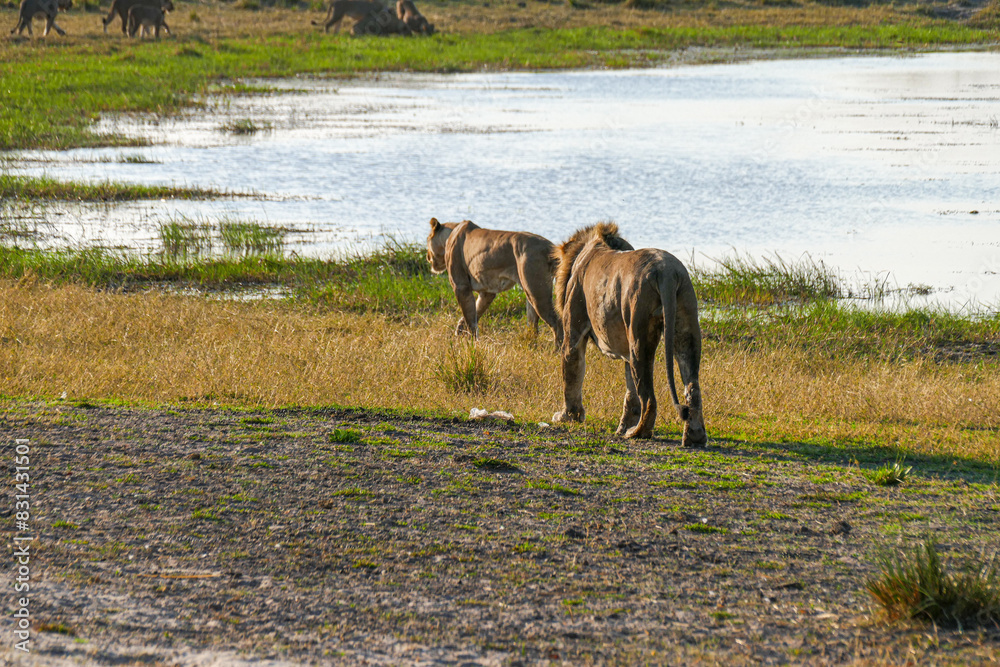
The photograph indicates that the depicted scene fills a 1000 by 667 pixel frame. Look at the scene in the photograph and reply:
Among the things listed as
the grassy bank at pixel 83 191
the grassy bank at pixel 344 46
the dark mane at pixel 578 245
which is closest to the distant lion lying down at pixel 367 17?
the grassy bank at pixel 344 46

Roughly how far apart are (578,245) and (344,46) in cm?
4205

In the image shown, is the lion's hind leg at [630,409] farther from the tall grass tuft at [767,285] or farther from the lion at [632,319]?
the tall grass tuft at [767,285]

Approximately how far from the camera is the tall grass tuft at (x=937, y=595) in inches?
170

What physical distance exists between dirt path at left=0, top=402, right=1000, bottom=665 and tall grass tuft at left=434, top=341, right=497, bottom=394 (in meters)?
1.85

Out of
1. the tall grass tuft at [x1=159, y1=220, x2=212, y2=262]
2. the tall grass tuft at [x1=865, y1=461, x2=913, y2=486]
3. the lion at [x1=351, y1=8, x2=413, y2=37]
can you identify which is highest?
the lion at [x1=351, y1=8, x2=413, y2=37]

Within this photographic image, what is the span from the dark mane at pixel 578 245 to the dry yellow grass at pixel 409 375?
1060 mm

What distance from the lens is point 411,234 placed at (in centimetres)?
1761

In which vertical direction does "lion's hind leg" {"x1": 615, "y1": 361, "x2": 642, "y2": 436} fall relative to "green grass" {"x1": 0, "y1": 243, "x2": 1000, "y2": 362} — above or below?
above

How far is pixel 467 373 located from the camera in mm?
9523

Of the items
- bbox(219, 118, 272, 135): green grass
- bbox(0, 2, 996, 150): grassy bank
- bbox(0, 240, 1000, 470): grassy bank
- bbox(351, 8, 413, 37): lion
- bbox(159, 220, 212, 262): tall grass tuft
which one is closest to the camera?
bbox(0, 240, 1000, 470): grassy bank

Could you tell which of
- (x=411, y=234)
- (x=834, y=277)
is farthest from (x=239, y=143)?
(x=834, y=277)

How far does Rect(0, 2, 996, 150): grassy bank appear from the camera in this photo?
3127 cm

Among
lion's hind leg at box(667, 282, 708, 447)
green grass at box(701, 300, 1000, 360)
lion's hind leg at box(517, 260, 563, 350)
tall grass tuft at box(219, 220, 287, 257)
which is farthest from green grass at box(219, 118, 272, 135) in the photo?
lion's hind leg at box(667, 282, 708, 447)

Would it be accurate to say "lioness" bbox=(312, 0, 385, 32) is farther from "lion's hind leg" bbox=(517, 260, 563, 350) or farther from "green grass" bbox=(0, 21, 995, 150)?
"lion's hind leg" bbox=(517, 260, 563, 350)
